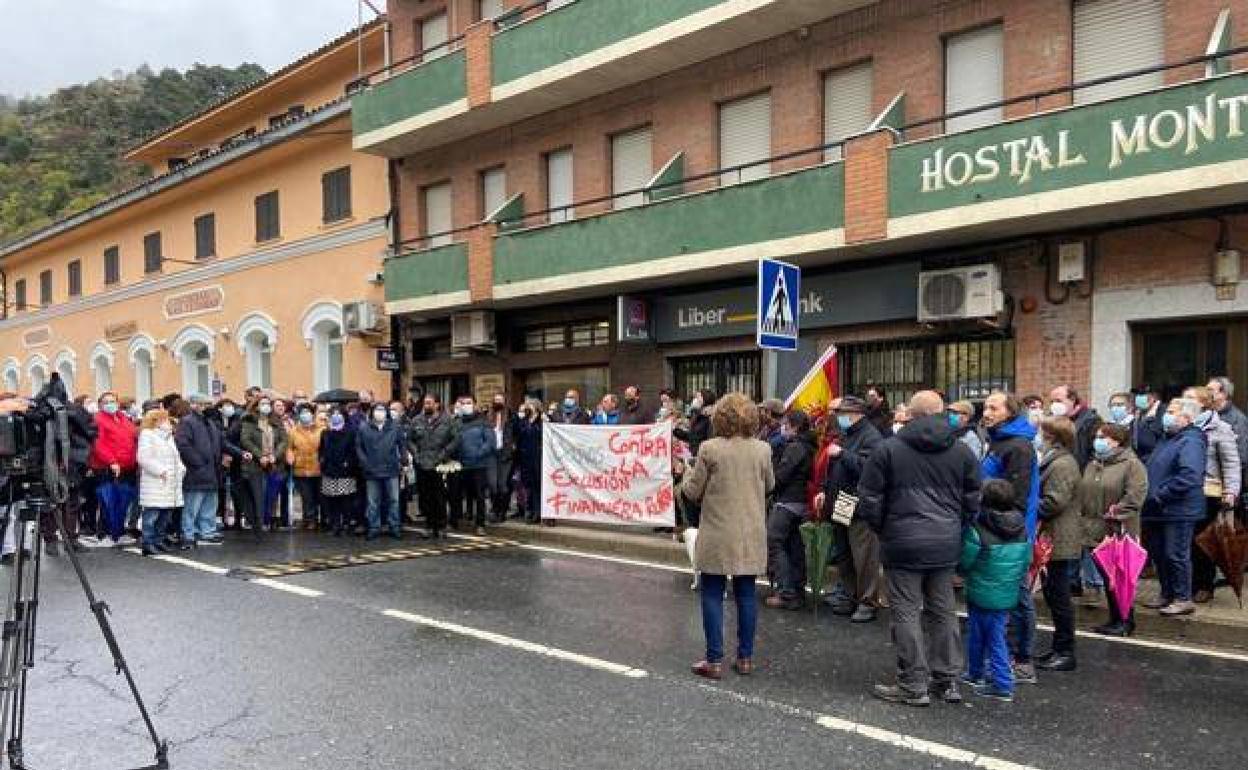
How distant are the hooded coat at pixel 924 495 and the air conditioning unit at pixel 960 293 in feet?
22.1

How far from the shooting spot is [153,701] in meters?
5.66

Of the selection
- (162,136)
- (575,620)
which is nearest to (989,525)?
(575,620)

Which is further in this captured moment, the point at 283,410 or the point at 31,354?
the point at 31,354

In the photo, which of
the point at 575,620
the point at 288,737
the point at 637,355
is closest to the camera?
the point at 288,737

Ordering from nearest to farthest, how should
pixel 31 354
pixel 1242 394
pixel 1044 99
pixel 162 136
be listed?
pixel 1242 394, pixel 1044 99, pixel 162 136, pixel 31 354

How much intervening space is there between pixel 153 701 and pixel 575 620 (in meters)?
3.16

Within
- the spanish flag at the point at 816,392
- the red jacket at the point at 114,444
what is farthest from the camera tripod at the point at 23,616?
the red jacket at the point at 114,444

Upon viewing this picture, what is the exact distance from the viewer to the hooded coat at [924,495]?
5.71m

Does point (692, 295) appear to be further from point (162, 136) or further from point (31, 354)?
point (31, 354)

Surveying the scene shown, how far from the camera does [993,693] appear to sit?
5.78 metres

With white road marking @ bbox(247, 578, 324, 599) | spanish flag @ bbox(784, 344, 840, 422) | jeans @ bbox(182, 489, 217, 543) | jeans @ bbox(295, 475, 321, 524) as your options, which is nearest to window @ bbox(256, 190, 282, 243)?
jeans @ bbox(295, 475, 321, 524)

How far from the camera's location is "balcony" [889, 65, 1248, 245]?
9547 mm

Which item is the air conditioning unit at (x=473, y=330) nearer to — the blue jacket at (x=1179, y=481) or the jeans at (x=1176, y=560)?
the blue jacket at (x=1179, y=481)

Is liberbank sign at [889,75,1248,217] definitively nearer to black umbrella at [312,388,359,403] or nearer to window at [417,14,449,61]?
black umbrella at [312,388,359,403]
